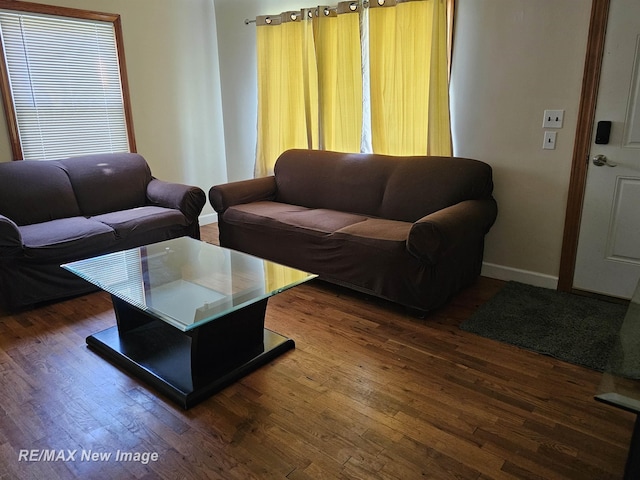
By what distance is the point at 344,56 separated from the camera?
3740 millimetres

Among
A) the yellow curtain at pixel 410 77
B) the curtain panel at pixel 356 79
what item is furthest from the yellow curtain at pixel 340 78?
the yellow curtain at pixel 410 77

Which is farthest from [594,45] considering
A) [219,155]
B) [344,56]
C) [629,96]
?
[219,155]

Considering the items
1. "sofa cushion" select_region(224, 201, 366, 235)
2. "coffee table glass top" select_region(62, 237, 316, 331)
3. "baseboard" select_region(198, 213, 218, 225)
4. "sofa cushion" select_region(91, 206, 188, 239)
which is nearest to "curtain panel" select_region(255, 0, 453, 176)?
"sofa cushion" select_region(224, 201, 366, 235)

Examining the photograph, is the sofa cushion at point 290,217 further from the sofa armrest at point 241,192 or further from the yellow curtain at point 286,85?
the yellow curtain at point 286,85

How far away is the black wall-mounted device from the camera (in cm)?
275

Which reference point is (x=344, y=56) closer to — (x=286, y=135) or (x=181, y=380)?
(x=286, y=135)

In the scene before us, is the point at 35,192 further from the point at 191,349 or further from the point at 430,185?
the point at 430,185

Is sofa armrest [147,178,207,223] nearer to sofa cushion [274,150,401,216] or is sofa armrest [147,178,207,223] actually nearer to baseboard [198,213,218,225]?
sofa cushion [274,150,401,216]

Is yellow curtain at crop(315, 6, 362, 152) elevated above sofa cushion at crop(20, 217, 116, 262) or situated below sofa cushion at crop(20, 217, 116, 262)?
above

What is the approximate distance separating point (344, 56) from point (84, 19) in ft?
7.32

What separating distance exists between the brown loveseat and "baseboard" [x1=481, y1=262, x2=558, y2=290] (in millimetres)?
2359

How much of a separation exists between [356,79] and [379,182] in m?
0.95

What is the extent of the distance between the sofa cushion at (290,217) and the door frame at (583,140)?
1.40 m

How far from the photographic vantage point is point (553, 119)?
2938mm
